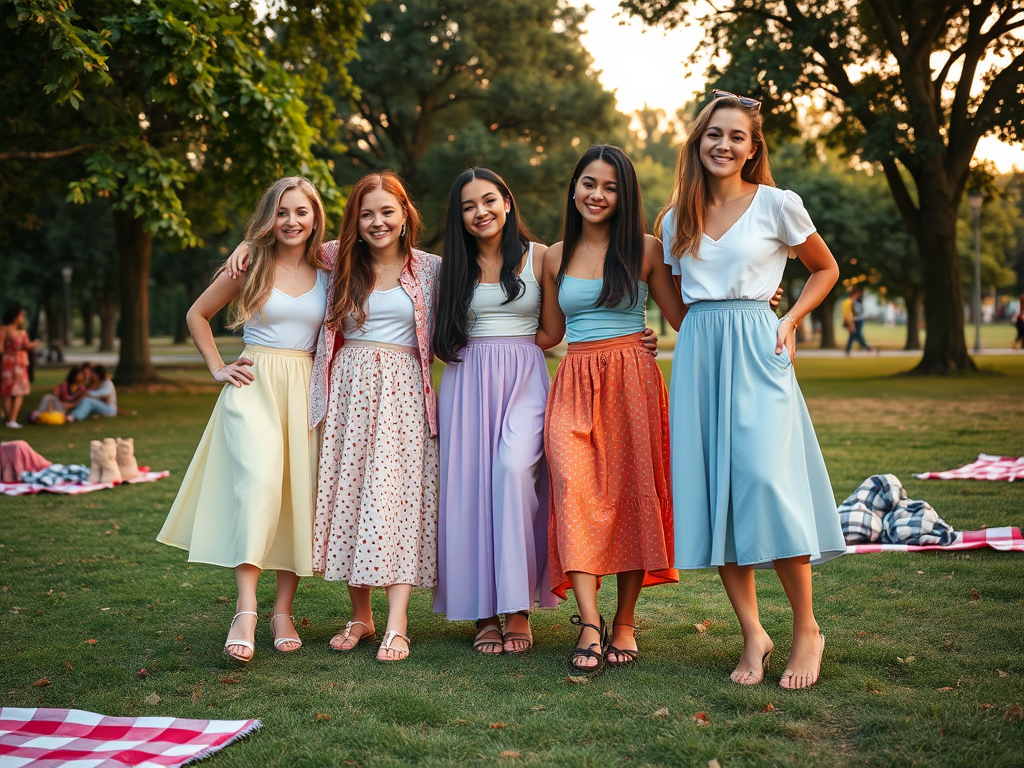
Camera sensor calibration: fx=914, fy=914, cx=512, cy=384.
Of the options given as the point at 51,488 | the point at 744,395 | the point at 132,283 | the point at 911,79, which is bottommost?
the point at 51,488

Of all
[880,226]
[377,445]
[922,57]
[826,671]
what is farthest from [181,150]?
[880,226]

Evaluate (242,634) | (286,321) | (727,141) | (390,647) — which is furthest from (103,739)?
(727,141)

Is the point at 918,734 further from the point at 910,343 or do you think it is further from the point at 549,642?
the point at 910,343

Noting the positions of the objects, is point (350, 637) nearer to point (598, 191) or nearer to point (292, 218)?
point (292, 218)

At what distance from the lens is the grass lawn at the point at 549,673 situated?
3.10 m

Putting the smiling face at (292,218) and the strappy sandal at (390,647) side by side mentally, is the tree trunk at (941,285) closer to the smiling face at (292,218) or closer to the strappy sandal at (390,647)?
the smiling face at (292,218)

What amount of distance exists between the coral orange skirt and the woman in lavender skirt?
16 centimetres

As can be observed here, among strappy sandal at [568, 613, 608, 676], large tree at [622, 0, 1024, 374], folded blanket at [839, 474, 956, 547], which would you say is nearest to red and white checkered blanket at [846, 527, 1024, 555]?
folded blanket at [839, 474, 956, 547]

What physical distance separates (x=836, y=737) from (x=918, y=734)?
0.86ft

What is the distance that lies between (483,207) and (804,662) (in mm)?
2492

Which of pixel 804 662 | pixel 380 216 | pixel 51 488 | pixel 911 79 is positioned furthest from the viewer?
pixel 911 79

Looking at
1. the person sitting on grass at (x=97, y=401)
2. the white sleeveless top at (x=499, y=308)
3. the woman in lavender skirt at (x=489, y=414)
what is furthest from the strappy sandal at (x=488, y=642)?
the person sitting on grass at (x=97, y=401)

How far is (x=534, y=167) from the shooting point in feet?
80.7

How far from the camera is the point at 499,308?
448cm
